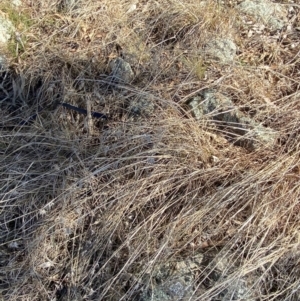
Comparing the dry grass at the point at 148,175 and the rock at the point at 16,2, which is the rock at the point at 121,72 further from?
the rock at the point at 16,2

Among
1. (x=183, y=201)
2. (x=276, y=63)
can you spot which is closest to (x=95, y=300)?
(x=183, y=201)

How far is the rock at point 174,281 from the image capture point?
1980 mm

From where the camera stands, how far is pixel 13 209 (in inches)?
87.0

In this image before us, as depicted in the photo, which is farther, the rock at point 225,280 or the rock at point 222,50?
the rock at point 222,50

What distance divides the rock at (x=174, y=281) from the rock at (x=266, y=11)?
1302 mm

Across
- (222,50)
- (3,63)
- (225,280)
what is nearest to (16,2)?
(3,63)

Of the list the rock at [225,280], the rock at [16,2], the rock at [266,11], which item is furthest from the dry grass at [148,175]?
the rock at [16,2]

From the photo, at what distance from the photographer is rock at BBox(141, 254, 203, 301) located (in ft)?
6.50

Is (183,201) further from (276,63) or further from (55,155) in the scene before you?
(276,63)

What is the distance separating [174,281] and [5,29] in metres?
1.56

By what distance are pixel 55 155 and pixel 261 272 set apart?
3.24 feet

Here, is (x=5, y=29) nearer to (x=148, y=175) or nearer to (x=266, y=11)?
(x=148, y=175)

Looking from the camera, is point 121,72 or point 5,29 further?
point 5,29

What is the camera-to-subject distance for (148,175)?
7.07 ft
